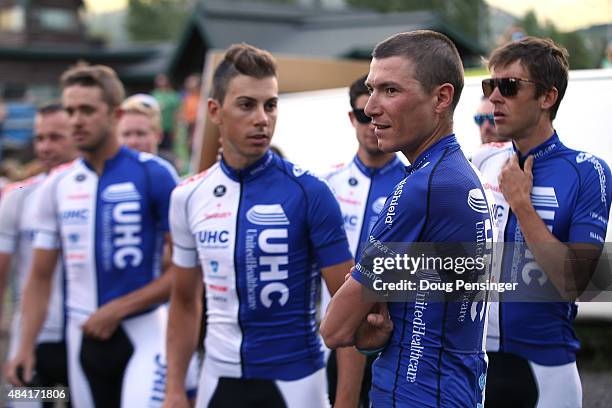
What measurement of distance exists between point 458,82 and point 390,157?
84.0 inches

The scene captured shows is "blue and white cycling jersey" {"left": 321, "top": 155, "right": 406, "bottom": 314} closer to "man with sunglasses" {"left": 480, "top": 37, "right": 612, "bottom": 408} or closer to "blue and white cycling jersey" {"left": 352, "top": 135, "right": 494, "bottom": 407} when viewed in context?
"man with sunglasses" {"left": 480, "top": 37, "right": 612, "bottom": 408}

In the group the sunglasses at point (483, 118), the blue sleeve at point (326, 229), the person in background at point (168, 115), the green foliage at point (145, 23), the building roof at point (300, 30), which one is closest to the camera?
the blue sleeve at point (326, 229)

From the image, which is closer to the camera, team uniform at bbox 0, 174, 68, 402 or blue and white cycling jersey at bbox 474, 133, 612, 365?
blue and white cycling jersey at bbox 474, 133, 612, 365

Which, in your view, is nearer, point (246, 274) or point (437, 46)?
point (437, 46)

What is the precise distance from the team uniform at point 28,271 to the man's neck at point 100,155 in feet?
1.90

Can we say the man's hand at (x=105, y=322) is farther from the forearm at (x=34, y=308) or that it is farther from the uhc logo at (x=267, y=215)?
the uhc logo at (x=267, y=215)

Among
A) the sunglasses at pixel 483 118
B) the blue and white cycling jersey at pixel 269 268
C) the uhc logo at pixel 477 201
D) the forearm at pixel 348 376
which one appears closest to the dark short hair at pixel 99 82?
the blue and white cycling jersey at pixel 269 268

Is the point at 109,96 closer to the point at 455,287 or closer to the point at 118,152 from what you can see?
the point at 118,152

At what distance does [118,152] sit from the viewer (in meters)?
5.63

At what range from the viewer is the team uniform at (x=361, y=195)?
498 cm

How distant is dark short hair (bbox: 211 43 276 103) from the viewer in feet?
13.7

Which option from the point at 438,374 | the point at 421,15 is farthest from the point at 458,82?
the point at 421,15

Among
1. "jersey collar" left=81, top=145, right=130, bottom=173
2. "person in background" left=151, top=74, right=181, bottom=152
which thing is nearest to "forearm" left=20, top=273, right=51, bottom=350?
"jersey collar" left=81, top=145, right=130, bottom=173

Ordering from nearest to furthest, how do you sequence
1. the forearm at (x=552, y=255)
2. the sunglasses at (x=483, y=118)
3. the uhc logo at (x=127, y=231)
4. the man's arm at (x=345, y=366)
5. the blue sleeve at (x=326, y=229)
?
the forearm at (x=552, y=255) → the man's arm at (x=345, y=366) → the blue sleeve at (x=326, y=229) → the sunglasses at (x=483, y=118) → the uhc logo at (x=127, y=231)
